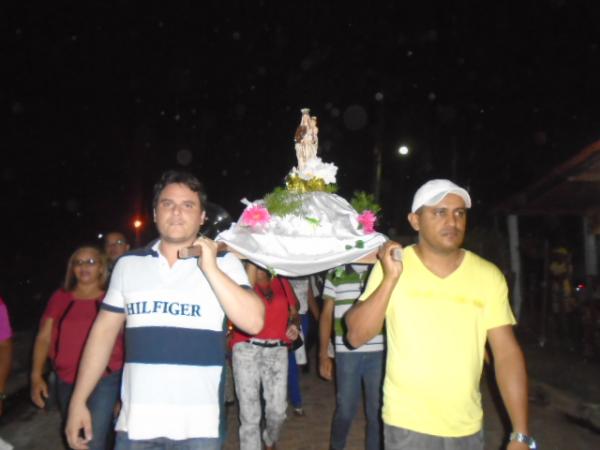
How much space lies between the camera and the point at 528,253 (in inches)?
656

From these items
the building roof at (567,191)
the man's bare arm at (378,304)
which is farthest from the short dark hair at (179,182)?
the building roof at (567,191)

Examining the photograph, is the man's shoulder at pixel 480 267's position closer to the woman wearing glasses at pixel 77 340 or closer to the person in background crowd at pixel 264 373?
the person in background crowd at pixel 264 373

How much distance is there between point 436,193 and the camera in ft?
10.6

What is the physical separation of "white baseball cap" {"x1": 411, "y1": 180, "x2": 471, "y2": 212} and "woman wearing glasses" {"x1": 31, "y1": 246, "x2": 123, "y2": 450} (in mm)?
2716

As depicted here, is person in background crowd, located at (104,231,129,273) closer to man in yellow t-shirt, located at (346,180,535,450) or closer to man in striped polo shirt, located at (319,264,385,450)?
man in striped polo shirt, located at (319,264,385,450)

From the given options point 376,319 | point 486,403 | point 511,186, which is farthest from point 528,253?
point 376,319

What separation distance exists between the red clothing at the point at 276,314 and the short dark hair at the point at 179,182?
229 centimetres

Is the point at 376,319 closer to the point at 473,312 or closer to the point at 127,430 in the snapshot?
the point at 473,312

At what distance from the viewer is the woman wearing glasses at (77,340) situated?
4.20m

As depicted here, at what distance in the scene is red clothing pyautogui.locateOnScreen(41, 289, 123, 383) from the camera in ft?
14.1

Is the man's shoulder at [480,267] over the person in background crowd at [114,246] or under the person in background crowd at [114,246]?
under

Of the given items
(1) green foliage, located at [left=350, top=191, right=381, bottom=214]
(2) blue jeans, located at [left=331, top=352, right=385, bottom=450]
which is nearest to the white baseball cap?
(1) green foliage, located at [left=350, top=191, right=381, bottom=214]

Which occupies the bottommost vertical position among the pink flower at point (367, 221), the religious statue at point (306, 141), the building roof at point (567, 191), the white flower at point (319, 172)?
the pink flower at point (367, 221)

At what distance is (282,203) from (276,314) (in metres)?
1.56
